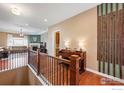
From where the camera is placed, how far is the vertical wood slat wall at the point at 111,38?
2969 mm

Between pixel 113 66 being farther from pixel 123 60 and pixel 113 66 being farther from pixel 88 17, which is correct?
pixel 88 17

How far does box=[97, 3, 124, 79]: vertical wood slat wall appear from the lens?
2969 mm

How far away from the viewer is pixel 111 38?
10.6 feet

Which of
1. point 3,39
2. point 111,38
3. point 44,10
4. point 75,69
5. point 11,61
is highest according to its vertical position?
point 44,10

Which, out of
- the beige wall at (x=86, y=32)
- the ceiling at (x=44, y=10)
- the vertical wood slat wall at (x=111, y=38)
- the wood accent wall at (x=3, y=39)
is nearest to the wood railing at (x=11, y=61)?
the ceiling at (x=44, y=10)

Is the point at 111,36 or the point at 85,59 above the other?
the point at 111,36

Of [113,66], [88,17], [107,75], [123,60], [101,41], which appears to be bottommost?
[107,75]

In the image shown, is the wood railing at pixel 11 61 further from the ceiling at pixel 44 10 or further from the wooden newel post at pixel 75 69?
the wooden newel post at pixel 75 69

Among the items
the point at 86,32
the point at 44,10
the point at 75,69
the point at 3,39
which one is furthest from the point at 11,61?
the point at 3,39

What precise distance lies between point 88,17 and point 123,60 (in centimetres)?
216

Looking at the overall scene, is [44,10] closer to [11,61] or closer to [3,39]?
[11,61]

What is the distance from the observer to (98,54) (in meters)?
3.71

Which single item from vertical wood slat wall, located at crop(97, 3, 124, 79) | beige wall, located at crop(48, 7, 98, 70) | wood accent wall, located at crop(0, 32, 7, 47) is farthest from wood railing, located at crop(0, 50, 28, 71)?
wood accent wall, located at crop(0, 32, 7, 47)
